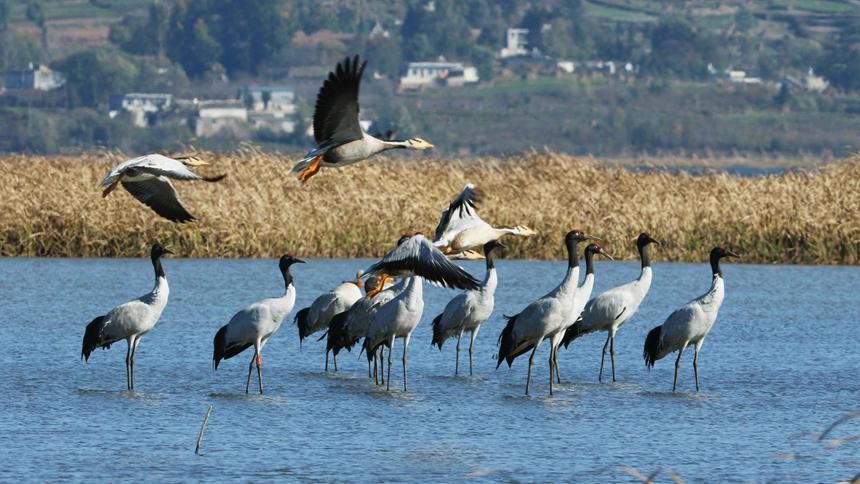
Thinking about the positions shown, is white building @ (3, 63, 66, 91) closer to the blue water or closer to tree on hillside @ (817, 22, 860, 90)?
tree on hillside @ (817, 22, 860, 90)

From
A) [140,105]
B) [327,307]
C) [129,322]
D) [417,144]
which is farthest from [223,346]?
[140,105]

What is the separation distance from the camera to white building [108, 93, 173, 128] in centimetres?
11050

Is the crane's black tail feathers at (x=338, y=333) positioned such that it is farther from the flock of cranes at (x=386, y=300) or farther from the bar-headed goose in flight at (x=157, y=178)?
the bar-headed goose in flight at (x=157, y=178)

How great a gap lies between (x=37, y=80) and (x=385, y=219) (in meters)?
103

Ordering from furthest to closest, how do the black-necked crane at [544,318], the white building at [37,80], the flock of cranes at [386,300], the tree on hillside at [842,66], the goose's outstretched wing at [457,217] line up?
the tree on hillside at [842,66] < the white building at [37,80] < the goose's outstretched wing at [457,217] < the black-necked crane at [544,318] < the flock of cranes at [386,300]

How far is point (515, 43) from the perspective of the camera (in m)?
150

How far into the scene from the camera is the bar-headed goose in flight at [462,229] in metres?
16.1

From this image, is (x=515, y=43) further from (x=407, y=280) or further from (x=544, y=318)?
(x=544, y=318)

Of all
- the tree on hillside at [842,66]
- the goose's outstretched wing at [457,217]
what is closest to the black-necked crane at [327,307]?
the goose's outstretched wing at [457,217]

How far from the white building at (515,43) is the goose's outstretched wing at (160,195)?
439ft

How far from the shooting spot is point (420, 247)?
1391cm

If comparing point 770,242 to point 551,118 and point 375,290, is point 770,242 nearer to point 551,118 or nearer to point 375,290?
point 375,290

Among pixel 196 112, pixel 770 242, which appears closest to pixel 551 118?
pixel 196 112

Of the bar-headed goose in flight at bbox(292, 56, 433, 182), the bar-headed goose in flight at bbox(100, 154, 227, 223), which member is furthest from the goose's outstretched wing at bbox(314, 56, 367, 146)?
the bar-headed goose in flight at bbox(100, 154, 227, 223)
